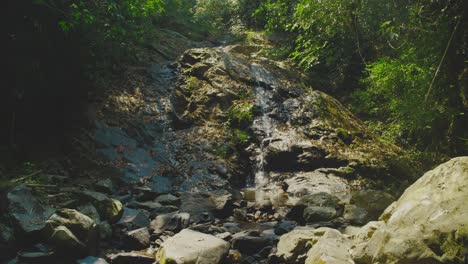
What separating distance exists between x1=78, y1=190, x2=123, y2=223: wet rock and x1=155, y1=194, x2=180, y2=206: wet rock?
1.40 meters

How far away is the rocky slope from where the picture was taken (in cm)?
450

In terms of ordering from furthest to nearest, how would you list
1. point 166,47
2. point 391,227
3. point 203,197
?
point 166,47, point 203,197, point 391,227

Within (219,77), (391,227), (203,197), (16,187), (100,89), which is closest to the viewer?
(391,227)

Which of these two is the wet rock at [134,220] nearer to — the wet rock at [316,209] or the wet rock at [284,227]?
the wet rock at [284,227]

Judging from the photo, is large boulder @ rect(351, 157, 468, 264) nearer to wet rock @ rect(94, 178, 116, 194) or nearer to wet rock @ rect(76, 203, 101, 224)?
wet rock @ rect(76, 203, 101, 224)

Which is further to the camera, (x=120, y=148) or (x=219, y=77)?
(x=219, y=77)

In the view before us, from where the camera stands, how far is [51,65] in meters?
9.97

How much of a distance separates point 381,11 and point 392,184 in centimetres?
501

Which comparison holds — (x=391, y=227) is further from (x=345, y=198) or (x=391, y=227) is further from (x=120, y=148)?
(x=120, y=148)

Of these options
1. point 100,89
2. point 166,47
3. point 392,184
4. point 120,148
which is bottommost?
point 392,184

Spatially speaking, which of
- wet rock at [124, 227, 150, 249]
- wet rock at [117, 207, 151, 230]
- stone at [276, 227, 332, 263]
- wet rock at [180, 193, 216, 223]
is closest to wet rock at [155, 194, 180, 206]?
wet rock at [180, 193, 216, 223]

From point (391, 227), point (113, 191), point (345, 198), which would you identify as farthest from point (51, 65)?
point (391, 227)

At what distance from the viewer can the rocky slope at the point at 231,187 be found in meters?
4.50

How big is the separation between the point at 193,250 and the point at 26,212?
8.18 feet
